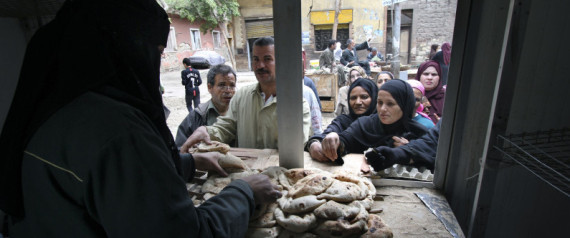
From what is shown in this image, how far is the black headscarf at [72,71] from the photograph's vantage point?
0.90 metres

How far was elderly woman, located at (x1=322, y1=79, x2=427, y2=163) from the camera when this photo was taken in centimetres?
235

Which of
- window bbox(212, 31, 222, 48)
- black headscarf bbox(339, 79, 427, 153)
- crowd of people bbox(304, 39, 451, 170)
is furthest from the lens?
window bbox(212, 31, 222, 48)

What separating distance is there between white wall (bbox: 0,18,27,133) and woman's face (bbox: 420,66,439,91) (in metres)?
4.29

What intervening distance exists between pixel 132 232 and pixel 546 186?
6.60ft

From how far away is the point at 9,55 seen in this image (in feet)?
7.86

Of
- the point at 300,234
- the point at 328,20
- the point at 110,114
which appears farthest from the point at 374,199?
the point at 328,20

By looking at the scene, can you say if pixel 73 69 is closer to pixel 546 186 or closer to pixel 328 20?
pixel 546 186

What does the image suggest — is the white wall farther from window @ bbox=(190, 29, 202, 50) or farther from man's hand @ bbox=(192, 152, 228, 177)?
window @ bbox=(190, 29, 202, 50)

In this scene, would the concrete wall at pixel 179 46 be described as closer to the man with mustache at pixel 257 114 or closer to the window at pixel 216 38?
the window at pixel 216 38

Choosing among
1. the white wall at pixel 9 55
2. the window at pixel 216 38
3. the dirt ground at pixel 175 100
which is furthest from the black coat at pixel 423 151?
the window at pixel 216 38

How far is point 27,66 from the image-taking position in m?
0.97

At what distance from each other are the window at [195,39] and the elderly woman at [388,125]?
59.6 feet

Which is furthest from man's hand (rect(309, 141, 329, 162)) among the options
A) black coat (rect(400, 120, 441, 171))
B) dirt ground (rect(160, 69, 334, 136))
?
dirt ground (rect(160, 69, 334, 136))

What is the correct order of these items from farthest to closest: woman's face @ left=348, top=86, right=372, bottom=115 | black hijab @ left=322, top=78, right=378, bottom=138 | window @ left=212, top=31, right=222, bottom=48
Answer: window @ left=212, top=31, right=222, bottom=48 < woman's face @ left=348, top=86, right=372, bottom=115 < black hijab @ left=322, top=78, right=378, bottom=138
